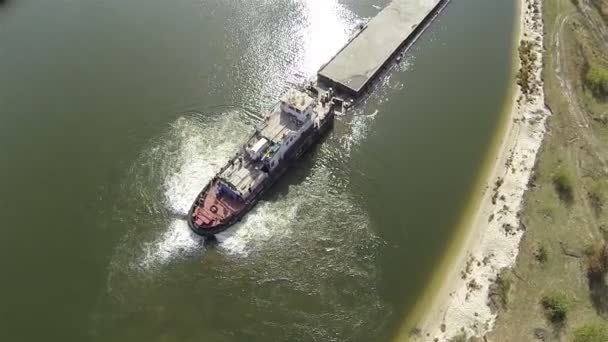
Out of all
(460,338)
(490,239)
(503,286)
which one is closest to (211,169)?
(460,338)

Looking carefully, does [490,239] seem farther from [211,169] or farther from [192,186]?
[192,186]

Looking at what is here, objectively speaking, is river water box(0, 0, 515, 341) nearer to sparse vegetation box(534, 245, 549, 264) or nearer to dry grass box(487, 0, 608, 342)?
dry grass box(487, 0, 608, 342)

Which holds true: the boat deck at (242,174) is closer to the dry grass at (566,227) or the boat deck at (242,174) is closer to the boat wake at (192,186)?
the boat wake at (192,186)

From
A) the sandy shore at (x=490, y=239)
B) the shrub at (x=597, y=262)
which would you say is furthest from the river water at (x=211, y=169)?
the shrub at (x=597, y=262)

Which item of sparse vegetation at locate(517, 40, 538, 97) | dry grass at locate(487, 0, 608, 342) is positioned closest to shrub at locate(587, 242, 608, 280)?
dry grass at locate(487, 0, 608, 342)

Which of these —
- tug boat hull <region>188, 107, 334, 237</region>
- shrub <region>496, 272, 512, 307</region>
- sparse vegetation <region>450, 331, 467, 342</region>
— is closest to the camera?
sparse vegetation <region>450, 331, 467, 342</region>

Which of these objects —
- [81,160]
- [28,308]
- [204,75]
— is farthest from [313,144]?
[28,308]
